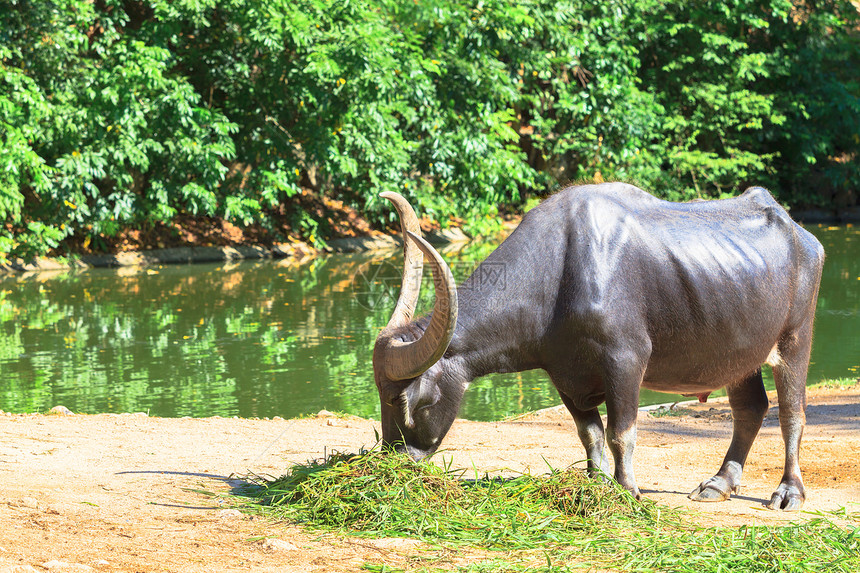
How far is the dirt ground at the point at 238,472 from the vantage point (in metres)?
4.13

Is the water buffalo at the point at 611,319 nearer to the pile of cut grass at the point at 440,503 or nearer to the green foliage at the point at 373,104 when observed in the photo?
the pile of cut grass at the point at 440,503

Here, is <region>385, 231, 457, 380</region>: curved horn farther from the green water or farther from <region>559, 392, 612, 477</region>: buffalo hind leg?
the green water

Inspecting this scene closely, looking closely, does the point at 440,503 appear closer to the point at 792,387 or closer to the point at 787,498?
the point at 787,498

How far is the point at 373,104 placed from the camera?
21031 millimetres

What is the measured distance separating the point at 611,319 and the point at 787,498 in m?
1.64

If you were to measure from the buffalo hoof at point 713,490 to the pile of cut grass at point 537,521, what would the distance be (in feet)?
2.08

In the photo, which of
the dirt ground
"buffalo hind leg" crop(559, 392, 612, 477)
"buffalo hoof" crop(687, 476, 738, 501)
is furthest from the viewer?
"buffalo hoof" crop(687, 476, 738, 501)

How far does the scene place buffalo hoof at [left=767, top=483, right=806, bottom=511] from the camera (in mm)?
5473

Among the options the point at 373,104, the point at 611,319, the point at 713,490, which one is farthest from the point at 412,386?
the point at 373,104

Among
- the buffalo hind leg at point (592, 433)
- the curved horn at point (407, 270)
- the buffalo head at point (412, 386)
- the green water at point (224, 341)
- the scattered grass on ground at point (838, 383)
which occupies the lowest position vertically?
the green water at point (224, 341)

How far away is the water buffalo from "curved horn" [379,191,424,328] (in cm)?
1

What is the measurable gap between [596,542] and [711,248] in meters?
1.98

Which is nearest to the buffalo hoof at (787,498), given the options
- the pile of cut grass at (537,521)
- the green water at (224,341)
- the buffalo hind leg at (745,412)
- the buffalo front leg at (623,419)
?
the buffalo hind leg at (745,412)

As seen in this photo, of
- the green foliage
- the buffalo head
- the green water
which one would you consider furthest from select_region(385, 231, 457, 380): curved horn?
the green foliage
